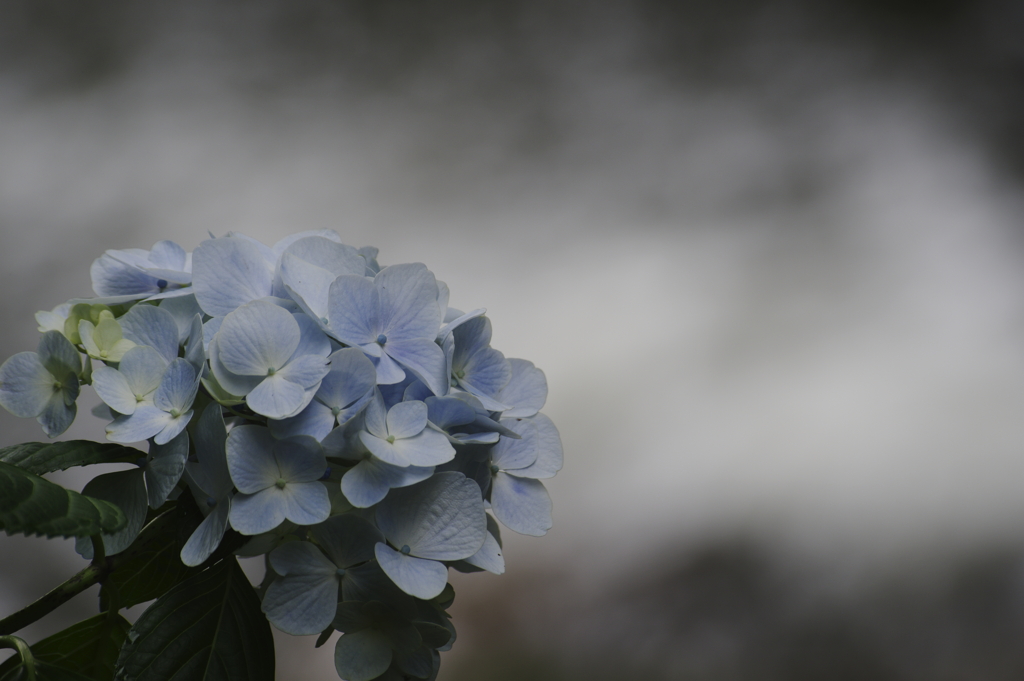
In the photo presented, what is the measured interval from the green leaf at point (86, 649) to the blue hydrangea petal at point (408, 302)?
18 centimetres

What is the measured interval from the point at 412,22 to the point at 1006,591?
1180 mm

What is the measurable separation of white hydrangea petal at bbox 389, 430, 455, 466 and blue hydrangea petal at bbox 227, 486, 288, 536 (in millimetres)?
47

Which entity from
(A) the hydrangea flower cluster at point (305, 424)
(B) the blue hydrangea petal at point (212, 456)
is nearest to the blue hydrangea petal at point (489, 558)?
(A) the hydrangea flower cluster at point (305, 424)

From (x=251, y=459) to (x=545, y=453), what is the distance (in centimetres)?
15

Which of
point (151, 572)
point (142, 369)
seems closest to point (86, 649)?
point (151, 572)

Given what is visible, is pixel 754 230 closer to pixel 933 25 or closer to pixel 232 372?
pixel 933 25

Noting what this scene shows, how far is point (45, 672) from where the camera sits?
0.28m

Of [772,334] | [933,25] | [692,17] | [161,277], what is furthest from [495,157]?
[161,277]

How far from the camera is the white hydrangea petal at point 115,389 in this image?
275 millimetres

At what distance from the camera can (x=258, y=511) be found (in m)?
0.26

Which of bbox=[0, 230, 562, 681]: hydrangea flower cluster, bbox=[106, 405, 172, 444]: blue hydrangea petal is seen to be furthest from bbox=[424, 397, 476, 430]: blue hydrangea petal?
bbox=[106, 405, 172, 444]: blue hydrangea petal

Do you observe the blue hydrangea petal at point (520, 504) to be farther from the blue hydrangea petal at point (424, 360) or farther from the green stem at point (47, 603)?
the green stem at point (47, 603)

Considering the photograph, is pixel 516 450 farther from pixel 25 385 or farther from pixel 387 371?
pixel 25 385

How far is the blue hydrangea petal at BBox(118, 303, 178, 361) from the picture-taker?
0.30m
